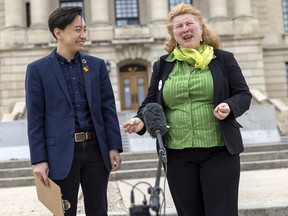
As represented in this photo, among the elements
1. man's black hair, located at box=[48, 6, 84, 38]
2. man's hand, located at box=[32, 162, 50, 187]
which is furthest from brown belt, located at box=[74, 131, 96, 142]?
man's black hair, located at box=[48, 6, 84, 38]

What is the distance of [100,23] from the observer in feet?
89.8

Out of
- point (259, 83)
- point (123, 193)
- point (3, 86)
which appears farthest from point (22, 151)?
point (259, 83)

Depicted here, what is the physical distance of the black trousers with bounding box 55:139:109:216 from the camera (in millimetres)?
4008

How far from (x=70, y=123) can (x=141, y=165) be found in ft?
28.9

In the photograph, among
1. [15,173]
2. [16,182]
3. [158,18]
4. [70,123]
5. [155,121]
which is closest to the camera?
[155,121]

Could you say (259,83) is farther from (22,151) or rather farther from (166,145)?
(166,145)

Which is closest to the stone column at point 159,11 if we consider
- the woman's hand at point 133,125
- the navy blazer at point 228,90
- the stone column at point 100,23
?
the stone column at point 100,23

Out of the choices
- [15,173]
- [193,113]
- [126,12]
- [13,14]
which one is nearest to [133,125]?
[193,113]

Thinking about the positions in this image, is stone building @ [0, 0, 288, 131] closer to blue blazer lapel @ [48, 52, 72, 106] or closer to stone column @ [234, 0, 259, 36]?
stone column @ [234, 0, 259, 36]

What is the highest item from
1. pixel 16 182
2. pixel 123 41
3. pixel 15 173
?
pixel 123 41

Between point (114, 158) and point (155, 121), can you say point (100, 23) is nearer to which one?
point (114, 158)

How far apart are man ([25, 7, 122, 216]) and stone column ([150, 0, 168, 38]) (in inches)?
920

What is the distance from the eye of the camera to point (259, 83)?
91.5ft

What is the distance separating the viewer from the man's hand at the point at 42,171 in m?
3.82
